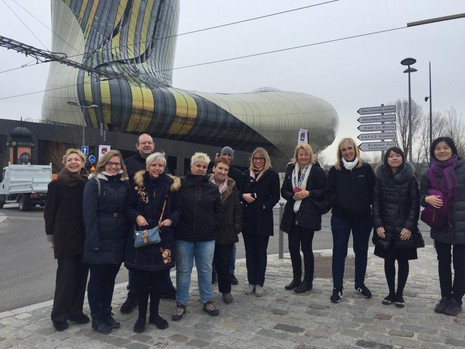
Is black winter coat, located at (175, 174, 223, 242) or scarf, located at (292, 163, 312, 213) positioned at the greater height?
scarf, located at (292, 163, 312, 213)

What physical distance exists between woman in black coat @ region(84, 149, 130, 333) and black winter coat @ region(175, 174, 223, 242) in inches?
25.3

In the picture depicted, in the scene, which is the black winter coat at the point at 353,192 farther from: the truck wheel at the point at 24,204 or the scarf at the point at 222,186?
the truck wheel at the point at 24,204

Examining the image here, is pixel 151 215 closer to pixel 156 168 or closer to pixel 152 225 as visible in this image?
pixel 152 225

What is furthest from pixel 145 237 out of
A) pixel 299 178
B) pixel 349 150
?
pixel 349 150

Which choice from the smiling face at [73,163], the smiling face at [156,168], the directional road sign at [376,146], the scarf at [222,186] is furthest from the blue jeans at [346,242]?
the directional road sign at [376,146]

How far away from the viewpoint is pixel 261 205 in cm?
548

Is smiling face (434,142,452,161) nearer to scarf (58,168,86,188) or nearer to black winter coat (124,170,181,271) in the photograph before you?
black winter coat (124,170,181,271)

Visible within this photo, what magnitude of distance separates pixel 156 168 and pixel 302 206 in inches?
84.6

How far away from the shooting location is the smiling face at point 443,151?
4.76 m

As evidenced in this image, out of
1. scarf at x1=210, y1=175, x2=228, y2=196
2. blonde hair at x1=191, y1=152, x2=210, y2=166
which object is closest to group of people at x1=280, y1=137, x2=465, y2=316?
scarf at x1=210, y1=175, x2=228, y2=196

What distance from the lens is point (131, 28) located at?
48.5 m

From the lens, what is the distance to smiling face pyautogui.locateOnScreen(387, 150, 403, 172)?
493cm

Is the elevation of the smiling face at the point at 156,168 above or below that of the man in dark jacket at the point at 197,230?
above

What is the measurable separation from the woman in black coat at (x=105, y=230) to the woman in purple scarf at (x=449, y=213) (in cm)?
349
